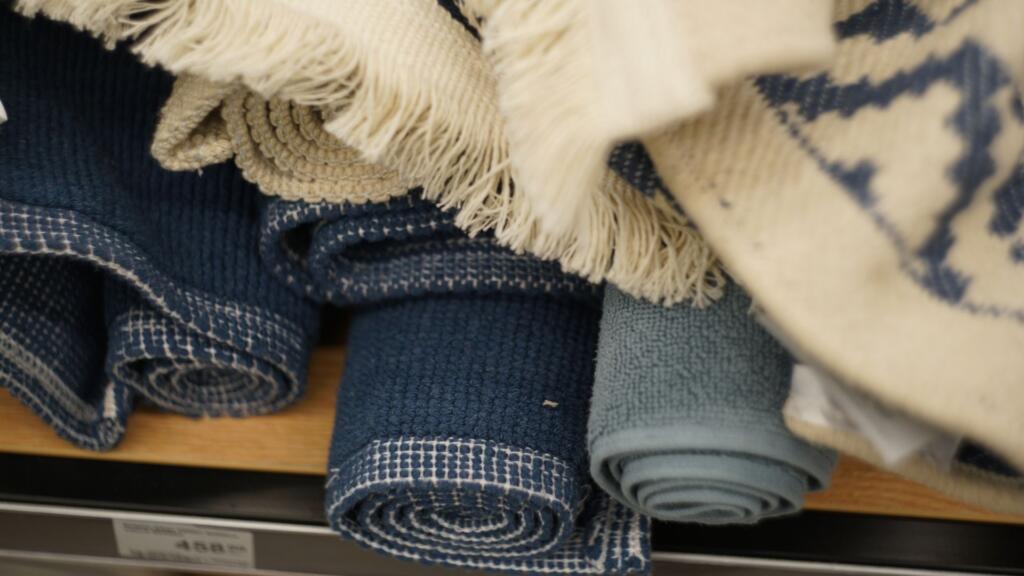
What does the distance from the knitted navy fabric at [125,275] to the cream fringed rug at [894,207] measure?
254 millimetres

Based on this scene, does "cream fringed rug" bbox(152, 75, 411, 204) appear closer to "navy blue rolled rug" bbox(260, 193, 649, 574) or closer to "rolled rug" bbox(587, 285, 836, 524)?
"navy blue rolled rug" bbox(260, 193, 649, 574)

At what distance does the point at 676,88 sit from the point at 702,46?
0.02 m

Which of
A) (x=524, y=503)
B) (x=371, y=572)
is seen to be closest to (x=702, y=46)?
(x=524, y=503)

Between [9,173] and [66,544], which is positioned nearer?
[9,173]

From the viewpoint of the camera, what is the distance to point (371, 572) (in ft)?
1.71

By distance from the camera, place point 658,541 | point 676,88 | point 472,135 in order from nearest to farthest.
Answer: point 676,88, point 472,135, point 658,541

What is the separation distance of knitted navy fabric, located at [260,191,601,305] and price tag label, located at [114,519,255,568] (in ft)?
0.48

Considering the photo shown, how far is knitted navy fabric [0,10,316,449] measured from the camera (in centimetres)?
45

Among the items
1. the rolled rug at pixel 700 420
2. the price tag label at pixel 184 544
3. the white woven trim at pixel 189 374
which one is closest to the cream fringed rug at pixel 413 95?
the rolled rug at pixel 700 420

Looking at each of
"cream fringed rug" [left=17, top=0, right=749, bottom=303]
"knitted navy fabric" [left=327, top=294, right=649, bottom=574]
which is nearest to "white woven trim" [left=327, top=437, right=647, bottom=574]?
"knitted navy fabric" [left=327, top=294, right=649, bottom=574]

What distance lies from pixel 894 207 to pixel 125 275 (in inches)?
13.2

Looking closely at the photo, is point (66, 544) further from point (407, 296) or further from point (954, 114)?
point (954, 114)

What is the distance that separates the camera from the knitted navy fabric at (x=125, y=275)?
17.8 inches

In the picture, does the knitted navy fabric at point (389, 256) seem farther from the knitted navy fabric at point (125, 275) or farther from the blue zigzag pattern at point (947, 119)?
the blue zigzag pattern at point (947, 119)
